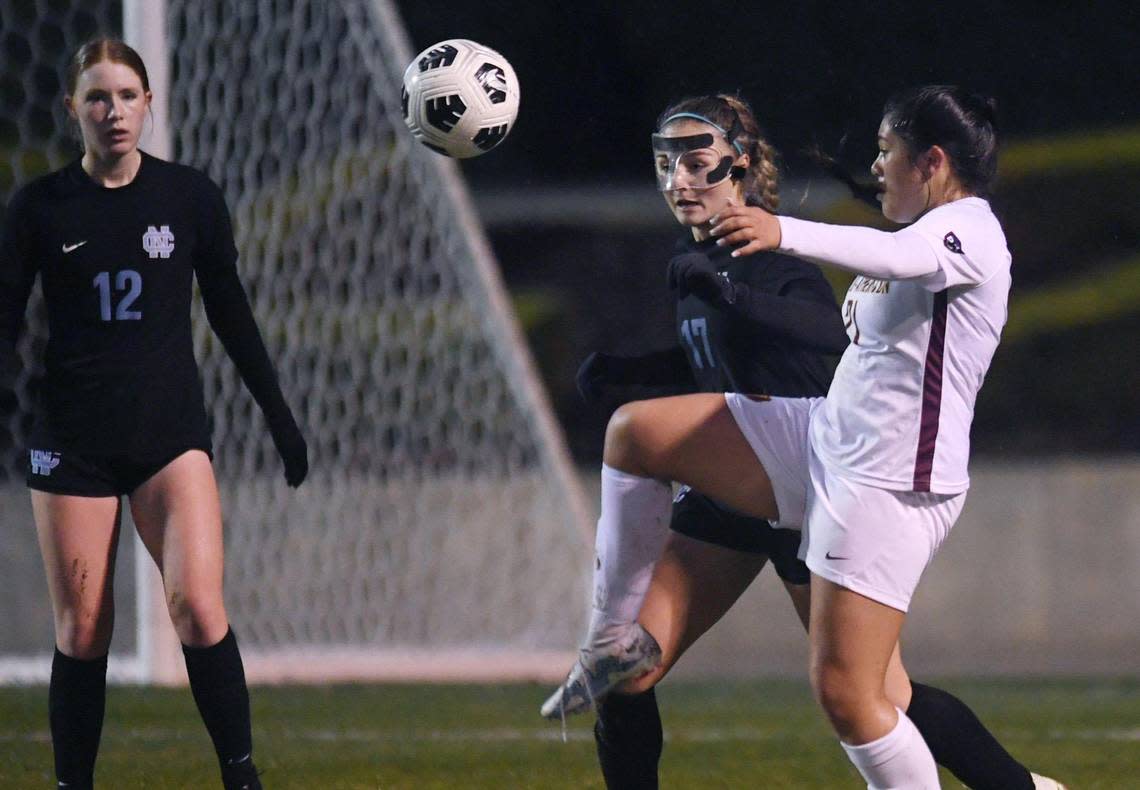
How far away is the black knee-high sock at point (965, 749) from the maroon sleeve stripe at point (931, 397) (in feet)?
2.35

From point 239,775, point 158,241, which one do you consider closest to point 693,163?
point 158,241

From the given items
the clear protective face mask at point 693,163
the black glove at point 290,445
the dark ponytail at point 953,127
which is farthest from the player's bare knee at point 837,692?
the black glove at point 290,445

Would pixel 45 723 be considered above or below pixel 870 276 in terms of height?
below

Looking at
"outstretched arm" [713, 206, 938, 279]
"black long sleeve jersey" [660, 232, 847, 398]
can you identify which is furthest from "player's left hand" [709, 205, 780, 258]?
"black long sleeve jersey" [660, 232, 847, 398]

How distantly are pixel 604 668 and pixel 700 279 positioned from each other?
3.20 ft

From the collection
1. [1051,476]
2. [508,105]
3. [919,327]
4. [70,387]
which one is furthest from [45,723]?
[1051,476]

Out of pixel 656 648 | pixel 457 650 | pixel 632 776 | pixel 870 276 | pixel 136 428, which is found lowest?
pixel 457 650

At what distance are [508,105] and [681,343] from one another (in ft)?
2.96

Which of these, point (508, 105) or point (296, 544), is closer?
point (508, 105)

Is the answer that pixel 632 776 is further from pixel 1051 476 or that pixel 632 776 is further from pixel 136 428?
pixel 1051 476

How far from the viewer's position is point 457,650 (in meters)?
9.57

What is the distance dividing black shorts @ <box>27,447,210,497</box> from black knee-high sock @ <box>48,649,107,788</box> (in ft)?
1.36

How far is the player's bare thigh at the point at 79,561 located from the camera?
4441 mm

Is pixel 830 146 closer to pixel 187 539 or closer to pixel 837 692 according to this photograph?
pixel 187 539
